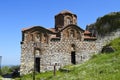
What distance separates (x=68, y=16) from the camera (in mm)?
50125

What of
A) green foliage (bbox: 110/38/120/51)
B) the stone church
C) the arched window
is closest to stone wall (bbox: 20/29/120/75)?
the stone church

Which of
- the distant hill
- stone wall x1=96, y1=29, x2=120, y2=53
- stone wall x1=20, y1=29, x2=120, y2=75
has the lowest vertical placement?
stone wall x1=20, y1=29, x2=120, y2=75

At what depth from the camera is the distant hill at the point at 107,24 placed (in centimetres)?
5149

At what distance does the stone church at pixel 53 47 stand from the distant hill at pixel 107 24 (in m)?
5.27

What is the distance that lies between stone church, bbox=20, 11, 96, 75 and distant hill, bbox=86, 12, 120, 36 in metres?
5.27

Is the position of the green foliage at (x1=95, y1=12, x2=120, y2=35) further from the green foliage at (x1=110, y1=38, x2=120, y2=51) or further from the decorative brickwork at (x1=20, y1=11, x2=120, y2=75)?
the decorative brickwork at (x1=20, y1=11, x2=120, y2=75)

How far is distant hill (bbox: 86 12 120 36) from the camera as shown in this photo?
2027 inches

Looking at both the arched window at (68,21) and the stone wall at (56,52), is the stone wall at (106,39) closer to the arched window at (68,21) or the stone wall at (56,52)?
the stone wall at (56,52)

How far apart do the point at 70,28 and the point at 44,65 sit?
8.40 meters

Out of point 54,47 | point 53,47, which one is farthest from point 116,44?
point 53,47

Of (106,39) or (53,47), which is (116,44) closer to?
(106,39)

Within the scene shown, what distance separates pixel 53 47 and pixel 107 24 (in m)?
14.2

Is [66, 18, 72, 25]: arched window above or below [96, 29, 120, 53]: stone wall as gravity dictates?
above

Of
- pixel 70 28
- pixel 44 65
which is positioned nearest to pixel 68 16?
pixel 70 28
